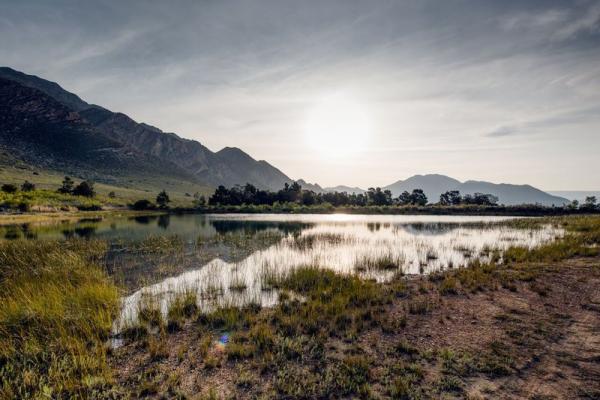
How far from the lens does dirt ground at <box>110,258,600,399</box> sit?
7.42m

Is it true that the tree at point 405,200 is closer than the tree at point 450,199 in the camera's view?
No

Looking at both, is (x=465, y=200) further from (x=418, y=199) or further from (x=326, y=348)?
(x=326, y=348)

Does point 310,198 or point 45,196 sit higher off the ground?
point 310,198

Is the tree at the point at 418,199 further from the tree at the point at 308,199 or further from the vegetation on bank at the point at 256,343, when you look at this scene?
the vegetation on bank at the point at 256,343

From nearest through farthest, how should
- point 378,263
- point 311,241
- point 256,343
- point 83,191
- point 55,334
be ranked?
point 256,343 < point 55,334 < point 378,263 < point 311,241 < point 83,191

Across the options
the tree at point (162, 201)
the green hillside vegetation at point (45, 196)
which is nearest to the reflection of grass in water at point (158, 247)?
the green hillside vegetation at point (45, 196)

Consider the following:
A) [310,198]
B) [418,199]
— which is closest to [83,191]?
[310,198]

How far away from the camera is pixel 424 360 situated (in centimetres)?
893

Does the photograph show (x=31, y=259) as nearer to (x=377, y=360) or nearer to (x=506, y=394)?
(x=377, y=360)

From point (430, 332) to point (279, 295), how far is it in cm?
736

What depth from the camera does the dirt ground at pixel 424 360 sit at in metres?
7.42

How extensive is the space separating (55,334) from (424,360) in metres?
11.9

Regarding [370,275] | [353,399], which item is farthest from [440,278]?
[353,399]

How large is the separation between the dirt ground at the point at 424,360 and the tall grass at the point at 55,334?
2.76 feet
